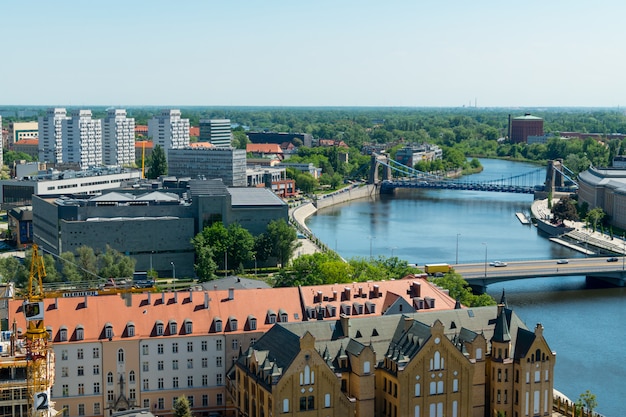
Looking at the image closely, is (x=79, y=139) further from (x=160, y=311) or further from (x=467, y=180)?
(x=160, y=311)

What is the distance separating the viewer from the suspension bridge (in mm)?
123188

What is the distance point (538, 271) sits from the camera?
66.8 meters

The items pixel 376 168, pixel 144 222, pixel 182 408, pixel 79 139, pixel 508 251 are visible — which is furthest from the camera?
pixel 79 139

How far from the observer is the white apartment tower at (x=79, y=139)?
148375 millimetres

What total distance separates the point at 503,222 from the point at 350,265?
1995 inches

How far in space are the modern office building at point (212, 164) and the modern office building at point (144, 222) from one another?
36.1 metres

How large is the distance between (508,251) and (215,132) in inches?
3984

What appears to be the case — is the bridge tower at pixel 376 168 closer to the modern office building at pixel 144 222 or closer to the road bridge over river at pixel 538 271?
the modern office building at pixel 144 222

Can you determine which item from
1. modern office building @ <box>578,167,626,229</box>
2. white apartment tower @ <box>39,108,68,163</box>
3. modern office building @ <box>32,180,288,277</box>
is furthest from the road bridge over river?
white apartment tower @ <box>39,108,68,163</box>

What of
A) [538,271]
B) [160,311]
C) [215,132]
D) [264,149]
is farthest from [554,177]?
[160,311]

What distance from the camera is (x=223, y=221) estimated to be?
70188 millimetres

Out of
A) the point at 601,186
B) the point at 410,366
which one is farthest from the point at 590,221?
the point at 410,366

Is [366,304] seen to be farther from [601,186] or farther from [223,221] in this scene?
[601,186]

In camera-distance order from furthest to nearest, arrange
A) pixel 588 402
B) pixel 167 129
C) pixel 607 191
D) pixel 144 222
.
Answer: pixel 167 129, pixel 607 191, pixel 144 222, pixel 588 402
